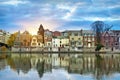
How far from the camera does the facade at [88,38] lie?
91.5m

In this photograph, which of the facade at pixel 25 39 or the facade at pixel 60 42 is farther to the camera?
the facade at pixel 60 42

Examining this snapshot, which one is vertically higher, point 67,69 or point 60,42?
point 60,42

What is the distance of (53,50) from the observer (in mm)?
93375

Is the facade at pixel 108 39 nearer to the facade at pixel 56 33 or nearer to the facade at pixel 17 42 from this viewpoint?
the facade at pixel 56 33

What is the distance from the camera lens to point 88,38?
308 feet

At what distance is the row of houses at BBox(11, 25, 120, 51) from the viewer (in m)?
92.6

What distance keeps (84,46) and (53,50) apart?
935 centimetres

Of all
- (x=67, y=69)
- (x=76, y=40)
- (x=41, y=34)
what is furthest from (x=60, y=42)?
(x=67, y=69)

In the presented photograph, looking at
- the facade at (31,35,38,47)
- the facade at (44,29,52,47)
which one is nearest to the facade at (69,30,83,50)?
the facade at (44,29,52,47)

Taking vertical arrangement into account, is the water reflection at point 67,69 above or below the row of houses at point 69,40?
below

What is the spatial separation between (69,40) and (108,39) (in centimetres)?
1197

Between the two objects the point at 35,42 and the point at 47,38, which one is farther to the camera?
the point at 47,38

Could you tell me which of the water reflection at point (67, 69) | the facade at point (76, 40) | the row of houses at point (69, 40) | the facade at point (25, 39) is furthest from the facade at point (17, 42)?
the water reflection at point (67, 69)

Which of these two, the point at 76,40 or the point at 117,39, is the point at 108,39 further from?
the point at 76,40
